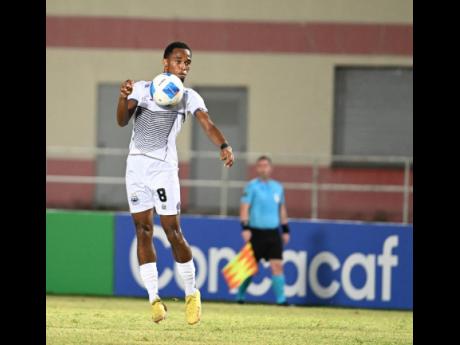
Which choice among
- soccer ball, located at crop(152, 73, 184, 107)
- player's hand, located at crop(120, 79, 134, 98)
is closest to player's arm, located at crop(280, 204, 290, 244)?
soccer ball, located at crop(152, 73, 184, 107)

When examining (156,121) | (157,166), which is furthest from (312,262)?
(156,121)

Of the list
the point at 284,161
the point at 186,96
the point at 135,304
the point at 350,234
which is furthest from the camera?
the point at 284,161

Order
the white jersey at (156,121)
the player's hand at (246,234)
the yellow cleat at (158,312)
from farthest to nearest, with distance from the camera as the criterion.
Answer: the player's hand at (246,234) → the white jersey at (156,121) → the yellow cleat at (158,312)

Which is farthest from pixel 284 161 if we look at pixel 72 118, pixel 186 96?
pixel 186 96

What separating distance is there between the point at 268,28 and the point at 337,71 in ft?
5.14

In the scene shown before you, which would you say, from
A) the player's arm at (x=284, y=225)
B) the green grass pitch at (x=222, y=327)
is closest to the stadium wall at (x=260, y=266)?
the player's arm at (x=284, y=225)

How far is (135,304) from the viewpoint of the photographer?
1658 cm

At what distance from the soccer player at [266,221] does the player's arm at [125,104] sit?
6301 mm

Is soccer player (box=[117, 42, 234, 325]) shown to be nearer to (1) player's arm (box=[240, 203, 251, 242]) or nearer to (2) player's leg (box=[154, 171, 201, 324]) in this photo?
(2) player's leg (box=[154, 171, 201, 324])

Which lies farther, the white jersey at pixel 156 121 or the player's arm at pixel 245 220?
the player's arm at pixel 245 220

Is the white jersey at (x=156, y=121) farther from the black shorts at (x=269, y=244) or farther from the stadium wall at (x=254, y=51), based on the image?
the stadium wall at (x=254, y=51)

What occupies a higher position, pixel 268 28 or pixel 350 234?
pixel 268 28

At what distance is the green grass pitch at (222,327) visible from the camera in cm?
1104
